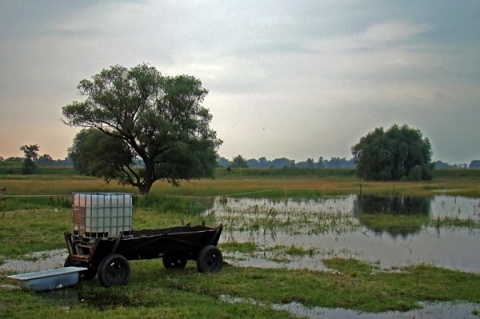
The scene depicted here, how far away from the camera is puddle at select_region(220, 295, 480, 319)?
30.8 feet

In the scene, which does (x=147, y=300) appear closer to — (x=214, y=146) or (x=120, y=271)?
(x=120, y=271)

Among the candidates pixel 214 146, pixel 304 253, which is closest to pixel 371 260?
pixel 304 253

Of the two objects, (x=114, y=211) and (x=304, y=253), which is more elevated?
(x=114, y=211)

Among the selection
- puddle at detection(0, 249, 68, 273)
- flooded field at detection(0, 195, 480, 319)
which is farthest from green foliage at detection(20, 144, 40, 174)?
puddle at detection(0, 249, 68, 273)

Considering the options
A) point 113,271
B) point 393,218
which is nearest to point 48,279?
point 113,271

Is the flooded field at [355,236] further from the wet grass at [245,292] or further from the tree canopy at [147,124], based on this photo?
the tree canopy at [147,124]

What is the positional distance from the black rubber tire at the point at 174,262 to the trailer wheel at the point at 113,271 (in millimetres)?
2132

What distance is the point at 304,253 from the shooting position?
16.7 m

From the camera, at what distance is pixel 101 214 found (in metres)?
11.5

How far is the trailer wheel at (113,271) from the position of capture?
425 inches

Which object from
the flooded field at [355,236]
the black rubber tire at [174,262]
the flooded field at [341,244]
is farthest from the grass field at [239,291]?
the flooded field at [355,236]

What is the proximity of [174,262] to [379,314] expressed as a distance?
19.2 ft

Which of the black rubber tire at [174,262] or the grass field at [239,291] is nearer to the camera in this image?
the grass field at [239,291]

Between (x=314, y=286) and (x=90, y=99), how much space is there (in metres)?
33.7
